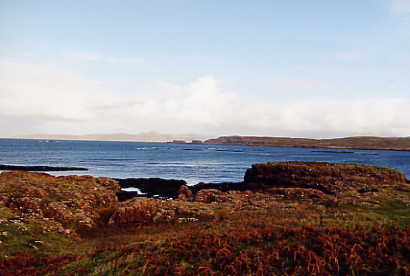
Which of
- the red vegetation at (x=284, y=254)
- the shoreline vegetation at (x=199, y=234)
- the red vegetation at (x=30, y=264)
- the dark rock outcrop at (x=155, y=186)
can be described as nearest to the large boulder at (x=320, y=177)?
the shoreline vegetation at (x=199, y=234)

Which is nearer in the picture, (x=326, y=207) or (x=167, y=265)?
(x=167, y=265)

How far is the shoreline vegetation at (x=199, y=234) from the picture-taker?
10.2m

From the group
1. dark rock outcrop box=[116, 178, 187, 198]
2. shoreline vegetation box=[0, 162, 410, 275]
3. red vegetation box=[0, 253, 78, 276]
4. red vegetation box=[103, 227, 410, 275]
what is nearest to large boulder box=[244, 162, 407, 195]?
shoreline vegetation box=[0, 162, 410, 275]

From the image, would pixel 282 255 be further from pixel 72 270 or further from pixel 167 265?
pixel 72 270

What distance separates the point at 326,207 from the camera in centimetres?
2759

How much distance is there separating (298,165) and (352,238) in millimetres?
→ 42924

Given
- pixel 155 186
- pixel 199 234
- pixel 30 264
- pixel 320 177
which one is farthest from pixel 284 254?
pixel 155 186

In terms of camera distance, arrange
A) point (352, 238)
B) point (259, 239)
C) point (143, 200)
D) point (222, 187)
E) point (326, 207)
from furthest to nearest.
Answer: point (222, 187), point (143, 200), point (326, 207), point (259, 239), point (352, 238)

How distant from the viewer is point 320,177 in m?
48.4

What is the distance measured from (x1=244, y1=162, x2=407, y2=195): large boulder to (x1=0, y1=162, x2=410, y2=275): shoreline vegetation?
11.1 feet

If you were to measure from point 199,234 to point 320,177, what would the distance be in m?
39.4

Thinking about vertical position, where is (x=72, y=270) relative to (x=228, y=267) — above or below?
below

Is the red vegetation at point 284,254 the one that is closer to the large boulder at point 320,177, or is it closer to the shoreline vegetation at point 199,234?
the shoreline vegetation at point 199,234

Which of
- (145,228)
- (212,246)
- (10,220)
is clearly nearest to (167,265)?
(212,246)
